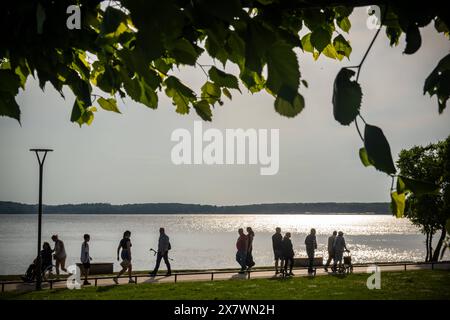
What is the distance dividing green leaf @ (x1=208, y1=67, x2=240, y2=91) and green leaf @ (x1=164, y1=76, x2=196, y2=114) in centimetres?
13

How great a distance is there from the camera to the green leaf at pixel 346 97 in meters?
1.37

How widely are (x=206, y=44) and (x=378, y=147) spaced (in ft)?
3.41

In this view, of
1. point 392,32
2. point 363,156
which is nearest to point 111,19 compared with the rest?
point 363,156

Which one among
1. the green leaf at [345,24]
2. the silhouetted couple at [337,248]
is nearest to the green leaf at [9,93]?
the green leaf at [345,24]

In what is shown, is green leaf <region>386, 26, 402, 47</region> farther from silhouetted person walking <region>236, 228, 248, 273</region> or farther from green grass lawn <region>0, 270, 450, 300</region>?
silhouetted person walking <region>236, 228, 248, 273</region>

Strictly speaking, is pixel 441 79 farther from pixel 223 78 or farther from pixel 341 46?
pixel 341 46

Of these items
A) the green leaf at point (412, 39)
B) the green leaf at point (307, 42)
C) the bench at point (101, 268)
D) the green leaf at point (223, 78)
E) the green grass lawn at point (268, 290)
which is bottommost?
the bench at point (101, 268)

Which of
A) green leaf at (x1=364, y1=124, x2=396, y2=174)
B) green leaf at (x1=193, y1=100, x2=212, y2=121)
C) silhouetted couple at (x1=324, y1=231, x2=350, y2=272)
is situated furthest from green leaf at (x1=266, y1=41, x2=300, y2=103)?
silhouetted couple at (x1=324, y1=231, x2=350, y2=272)

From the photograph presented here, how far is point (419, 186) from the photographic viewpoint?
59.2 inches

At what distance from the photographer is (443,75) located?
6.11 ft

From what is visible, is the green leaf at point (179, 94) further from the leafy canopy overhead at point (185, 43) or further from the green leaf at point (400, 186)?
the green leaf at point (400, 186)
